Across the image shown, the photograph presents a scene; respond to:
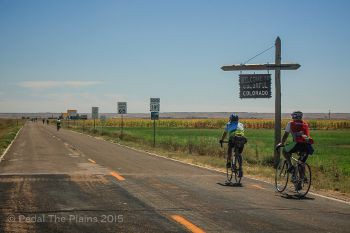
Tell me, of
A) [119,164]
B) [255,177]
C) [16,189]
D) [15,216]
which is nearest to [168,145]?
[119,164]

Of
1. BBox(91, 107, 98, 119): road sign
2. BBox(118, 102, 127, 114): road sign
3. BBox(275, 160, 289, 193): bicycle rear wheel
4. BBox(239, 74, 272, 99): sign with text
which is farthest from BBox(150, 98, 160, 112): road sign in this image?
BBox(91, 107, 98, 119): road sign

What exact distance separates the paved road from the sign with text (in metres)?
6.49

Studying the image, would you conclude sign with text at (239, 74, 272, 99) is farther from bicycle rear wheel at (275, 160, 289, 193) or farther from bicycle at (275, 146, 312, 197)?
bicycle at (275, 146, 312, 197)

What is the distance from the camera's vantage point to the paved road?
7715 millimetres

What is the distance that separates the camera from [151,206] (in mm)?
9477

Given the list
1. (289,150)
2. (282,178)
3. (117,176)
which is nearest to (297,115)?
(289,150)

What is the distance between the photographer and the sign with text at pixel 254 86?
67.6ft

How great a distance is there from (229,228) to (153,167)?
10981mm

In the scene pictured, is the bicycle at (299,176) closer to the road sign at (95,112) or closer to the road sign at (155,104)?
the road sign at (155,104)

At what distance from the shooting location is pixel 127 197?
34.8 ft

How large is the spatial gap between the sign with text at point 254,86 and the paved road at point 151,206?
6490 mm

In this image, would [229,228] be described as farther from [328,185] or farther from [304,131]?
[328,185]

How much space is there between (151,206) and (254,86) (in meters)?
12.3

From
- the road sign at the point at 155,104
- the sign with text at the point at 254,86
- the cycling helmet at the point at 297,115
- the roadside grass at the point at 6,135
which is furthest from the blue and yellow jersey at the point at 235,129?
A: the road sign at the point at 155,104
